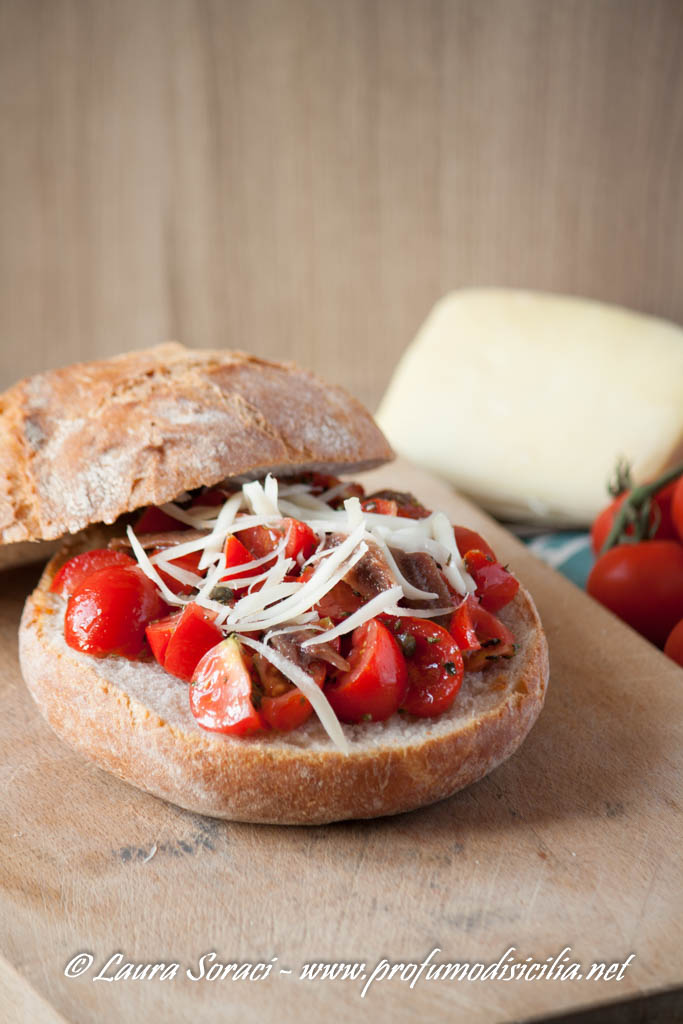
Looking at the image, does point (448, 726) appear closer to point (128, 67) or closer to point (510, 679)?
point (510, 679)

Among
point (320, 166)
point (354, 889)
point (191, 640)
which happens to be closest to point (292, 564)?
point (191, 640)

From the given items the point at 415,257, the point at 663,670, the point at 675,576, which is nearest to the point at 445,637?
the point at 663,670

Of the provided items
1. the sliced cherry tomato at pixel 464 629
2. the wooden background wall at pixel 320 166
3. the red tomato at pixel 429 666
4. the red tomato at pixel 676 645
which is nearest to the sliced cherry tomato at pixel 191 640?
the red tomato at pixel 429 666

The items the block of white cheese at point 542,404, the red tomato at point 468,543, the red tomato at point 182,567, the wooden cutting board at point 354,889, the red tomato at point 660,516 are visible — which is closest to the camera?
the wooden cutting board at point 354,889

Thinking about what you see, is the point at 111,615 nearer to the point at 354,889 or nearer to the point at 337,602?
the point at 337,602

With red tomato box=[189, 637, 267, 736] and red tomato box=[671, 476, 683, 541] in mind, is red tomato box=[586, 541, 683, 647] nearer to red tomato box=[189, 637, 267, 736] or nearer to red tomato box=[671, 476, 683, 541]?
red tomato box=[671, 476, 683, 541]

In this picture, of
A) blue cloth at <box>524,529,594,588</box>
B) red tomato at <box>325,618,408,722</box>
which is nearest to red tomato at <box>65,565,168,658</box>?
red tomato at <box>325,618,408,722</box>

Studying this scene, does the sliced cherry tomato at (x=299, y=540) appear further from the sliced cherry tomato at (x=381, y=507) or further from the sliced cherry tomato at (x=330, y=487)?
the sliced cherry tomato at (x=330, y=487)
